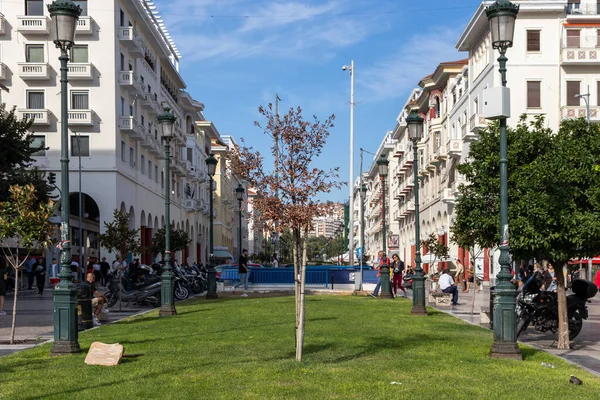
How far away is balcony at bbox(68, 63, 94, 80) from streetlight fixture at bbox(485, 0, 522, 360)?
36.5 metres

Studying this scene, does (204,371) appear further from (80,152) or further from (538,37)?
(538,37)

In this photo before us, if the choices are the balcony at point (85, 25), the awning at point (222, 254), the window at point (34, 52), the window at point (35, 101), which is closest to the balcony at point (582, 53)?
the balcony at point (85, 25)

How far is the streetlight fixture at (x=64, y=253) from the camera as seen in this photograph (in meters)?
12.8

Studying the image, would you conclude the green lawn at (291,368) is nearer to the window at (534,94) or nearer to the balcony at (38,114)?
the balcony at (38,114)

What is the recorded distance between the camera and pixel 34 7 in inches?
1855

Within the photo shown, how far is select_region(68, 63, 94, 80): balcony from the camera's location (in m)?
46.0

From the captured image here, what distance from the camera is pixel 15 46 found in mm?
46469

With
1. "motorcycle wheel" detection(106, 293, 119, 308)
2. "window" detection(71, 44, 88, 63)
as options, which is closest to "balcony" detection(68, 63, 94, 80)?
"window" detection(71, 44, 88, 63)

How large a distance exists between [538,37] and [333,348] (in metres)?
41.4

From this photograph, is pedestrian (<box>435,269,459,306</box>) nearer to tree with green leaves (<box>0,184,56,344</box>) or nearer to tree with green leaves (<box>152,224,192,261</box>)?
tree with green leaves (<box>0,184,56,344</box>)

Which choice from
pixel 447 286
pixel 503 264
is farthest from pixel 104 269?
pixel 503 264

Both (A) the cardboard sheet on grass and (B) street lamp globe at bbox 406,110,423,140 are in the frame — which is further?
(B) street lamp globe at bbox 406,110,423,140

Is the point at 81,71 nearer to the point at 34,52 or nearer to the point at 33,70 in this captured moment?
the point at 33,70

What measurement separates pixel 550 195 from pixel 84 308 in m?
9.96
